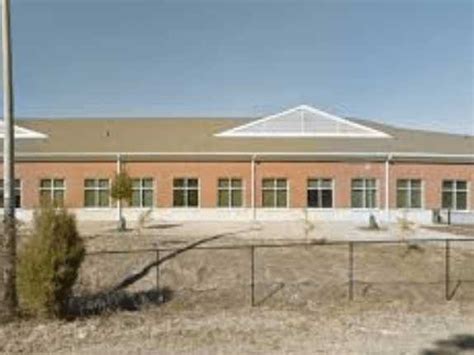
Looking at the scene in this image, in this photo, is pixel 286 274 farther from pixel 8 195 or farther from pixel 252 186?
pixel 252 186

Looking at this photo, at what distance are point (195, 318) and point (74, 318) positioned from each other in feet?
6.45

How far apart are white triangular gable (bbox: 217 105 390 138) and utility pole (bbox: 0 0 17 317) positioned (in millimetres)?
28394

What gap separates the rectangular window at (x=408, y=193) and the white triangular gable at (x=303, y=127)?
4.15 meters

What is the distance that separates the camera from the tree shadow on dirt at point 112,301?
11.6m

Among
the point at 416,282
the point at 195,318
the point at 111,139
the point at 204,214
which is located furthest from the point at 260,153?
the point at 195,318

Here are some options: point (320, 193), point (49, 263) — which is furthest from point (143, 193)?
point (49, 263)

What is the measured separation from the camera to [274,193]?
1406 inches

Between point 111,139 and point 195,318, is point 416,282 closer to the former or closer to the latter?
point 195,318

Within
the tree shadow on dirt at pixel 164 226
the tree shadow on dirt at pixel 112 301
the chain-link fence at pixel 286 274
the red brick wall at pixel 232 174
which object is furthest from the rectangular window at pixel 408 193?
the tree shadow on dirt at pixel 112 301

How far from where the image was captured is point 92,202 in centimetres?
3641

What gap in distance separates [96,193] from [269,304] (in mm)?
25184

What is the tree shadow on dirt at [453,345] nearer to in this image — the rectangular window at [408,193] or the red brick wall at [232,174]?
the red brick wall at [232,174]

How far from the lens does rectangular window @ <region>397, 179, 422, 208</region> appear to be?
35938 millimetres

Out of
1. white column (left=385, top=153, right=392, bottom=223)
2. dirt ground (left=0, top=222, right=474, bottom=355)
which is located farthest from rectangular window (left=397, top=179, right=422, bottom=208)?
dirt ground (left=0, top=222, right=474, bottom=355)
